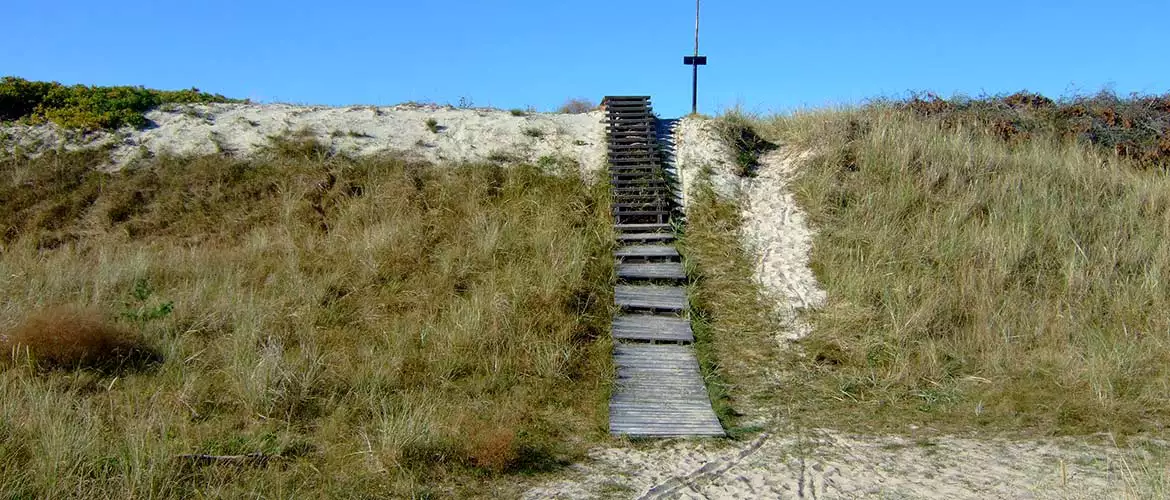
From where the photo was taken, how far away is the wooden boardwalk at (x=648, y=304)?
7.29m

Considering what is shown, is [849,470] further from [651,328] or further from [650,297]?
[650,297]

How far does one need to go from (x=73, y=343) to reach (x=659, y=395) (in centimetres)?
525

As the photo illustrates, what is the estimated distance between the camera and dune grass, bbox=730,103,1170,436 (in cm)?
744

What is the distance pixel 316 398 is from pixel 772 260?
237 inches

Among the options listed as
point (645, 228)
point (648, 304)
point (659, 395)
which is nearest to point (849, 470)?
point (659, 395)

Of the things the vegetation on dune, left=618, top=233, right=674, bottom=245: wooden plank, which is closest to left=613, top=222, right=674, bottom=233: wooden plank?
left=618, top=233, right=674, bottom=245: wooden plank

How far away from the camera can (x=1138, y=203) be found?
11195 millimetres

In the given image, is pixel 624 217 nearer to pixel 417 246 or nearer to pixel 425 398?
pixel 417 246

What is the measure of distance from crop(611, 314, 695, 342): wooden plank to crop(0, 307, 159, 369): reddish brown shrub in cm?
461

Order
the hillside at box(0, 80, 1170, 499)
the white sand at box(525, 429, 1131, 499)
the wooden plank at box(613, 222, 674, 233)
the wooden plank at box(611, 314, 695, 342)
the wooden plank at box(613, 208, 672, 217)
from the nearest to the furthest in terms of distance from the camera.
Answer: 1. the white sand at box(525, 429, 1131, 499)
2. the hillside at box(0, 80, 1170, 499)
3. the wooden plank at box(611, 314, 695, 342)
4. the wooden plank at box(613, 222, 674, 233)
5. the wooden plank at box(613, 208, 672, 217)

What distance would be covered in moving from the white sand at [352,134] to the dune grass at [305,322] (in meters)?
0.48

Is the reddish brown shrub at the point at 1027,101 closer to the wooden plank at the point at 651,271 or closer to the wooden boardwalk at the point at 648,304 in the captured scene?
the wooden boardwalk at the point at 648,304

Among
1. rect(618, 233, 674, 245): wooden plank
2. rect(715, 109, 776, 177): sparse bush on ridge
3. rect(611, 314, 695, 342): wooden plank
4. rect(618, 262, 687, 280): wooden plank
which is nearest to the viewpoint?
rect(611, 314, 695, 342): wooden plank

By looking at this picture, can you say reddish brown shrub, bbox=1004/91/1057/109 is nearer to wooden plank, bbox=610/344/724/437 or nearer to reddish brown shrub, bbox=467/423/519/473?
wooden plank, bbox=610/344/724/437
